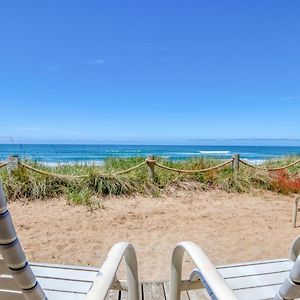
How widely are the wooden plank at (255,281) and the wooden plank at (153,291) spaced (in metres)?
0.93

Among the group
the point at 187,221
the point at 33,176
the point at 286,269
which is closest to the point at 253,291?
the point at 286,269

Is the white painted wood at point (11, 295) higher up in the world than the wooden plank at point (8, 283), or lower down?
lower down

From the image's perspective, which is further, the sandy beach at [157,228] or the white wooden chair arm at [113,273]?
the sandy beach at [157,228]

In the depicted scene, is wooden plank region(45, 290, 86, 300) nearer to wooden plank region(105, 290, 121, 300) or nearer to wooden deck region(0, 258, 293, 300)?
wooden deck region(0, 258, 293, 300)

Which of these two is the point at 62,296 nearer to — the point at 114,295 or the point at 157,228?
the point at 114,295

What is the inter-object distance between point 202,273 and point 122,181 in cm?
607

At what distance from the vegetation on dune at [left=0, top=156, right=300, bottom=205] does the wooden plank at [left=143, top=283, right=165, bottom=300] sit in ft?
12.3

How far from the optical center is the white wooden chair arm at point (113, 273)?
113cm

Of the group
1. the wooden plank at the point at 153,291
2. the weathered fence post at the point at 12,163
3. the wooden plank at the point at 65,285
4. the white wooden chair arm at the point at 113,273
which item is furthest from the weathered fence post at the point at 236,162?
the wooden plank at the point at 65,285

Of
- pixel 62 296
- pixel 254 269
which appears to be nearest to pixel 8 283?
pixel 62 296

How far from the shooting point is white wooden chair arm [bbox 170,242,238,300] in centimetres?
110

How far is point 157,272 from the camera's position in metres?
3.40

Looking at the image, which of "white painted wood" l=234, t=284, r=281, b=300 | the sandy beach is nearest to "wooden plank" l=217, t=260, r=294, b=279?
"white painted wood" l=234, t=284, r=281, b=300

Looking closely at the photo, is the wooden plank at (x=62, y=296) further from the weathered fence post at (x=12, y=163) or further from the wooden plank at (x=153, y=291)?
the weathered fence post at (x=12, y=163)
